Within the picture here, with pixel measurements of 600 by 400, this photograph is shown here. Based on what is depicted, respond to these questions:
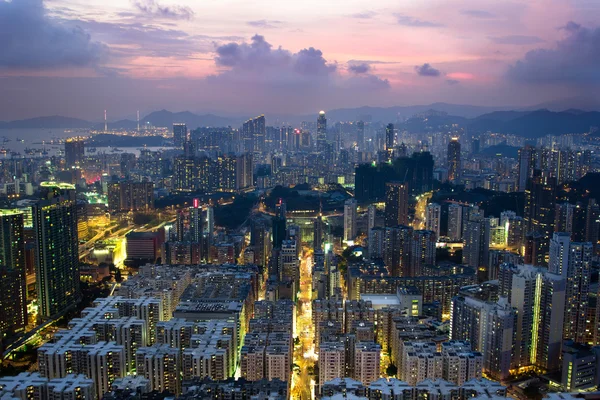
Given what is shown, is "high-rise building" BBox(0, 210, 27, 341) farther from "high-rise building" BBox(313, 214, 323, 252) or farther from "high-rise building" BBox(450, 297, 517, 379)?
"high-rise building" BBox(313, 214, 323, 252)

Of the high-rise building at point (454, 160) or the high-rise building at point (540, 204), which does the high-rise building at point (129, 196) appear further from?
the high-rise building at point (454, 160)

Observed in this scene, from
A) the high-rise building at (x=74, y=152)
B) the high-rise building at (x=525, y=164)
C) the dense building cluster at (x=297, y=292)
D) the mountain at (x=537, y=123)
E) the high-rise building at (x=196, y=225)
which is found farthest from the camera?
the mountain at (x=537, y=123)

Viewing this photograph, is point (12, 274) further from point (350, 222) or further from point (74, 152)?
point (74, 152)

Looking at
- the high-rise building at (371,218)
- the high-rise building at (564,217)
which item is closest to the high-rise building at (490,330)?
the high-rise building at (564,217)

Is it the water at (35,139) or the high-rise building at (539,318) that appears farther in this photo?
the water at (35,139)

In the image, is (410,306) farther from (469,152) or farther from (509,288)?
(469,152)

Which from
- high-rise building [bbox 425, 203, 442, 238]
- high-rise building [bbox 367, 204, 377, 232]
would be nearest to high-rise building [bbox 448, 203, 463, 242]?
high-rise building [bbox 425, 203, 442, 238]
